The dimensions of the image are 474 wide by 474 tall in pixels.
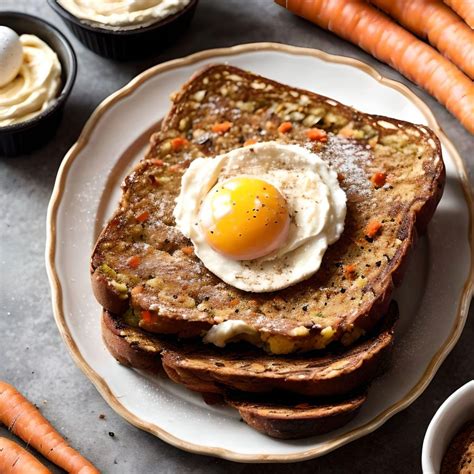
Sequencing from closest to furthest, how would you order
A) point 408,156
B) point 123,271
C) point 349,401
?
1. point 349,401
2. point 123,271
3. point 408,156

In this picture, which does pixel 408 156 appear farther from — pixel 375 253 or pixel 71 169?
pixel 71 169

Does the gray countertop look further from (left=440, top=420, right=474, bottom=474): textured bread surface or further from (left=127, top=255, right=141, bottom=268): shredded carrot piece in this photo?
(left=127, top=255, right=141, bottom=268): shredded carrot piece

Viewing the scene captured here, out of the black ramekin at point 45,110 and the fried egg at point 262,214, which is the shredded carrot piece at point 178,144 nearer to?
the fried egg at point 262,214

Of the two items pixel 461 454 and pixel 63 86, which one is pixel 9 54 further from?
pixel 461 454

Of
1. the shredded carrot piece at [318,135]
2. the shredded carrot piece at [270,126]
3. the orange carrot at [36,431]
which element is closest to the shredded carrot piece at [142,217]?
the shredded carrot piece at [270,126]

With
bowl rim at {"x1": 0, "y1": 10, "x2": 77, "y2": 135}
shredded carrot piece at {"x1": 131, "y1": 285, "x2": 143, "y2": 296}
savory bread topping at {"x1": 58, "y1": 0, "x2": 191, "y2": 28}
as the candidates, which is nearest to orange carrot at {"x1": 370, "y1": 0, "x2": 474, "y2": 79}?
savory bread topping at {"x1": 58, "y1": 0, "x2": 191, "y2": 28}

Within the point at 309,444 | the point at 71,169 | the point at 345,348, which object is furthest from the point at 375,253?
the point at 71,169

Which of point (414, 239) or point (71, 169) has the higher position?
point (414, 239)

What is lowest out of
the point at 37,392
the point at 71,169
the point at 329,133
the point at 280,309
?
the point at 37,392
